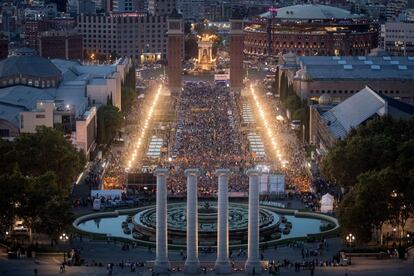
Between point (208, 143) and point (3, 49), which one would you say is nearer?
point (208, 143)

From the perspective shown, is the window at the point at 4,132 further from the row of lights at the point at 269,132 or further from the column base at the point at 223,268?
the column base at the point at 223,268

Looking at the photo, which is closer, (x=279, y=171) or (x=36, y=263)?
(x=36, y=263)

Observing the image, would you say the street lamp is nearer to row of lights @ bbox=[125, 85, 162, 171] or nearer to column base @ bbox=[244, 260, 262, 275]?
column base @ bbox=[244, 260, 262, 275]

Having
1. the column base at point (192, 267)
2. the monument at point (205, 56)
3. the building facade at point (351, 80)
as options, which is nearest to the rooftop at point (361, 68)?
the building facade at point (351, 80)

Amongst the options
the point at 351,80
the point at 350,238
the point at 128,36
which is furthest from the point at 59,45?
the point at 350,238

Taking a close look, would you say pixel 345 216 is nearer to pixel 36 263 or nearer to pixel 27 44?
pixel 36 263

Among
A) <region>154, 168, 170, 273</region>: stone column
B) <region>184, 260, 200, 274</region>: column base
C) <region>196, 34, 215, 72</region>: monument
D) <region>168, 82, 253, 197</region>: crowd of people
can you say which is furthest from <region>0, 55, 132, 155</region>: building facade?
<region>196, 34, 215, 72</region>: monument

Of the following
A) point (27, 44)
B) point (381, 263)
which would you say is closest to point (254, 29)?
point (27, 44)

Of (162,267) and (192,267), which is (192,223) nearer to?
(192,267)
